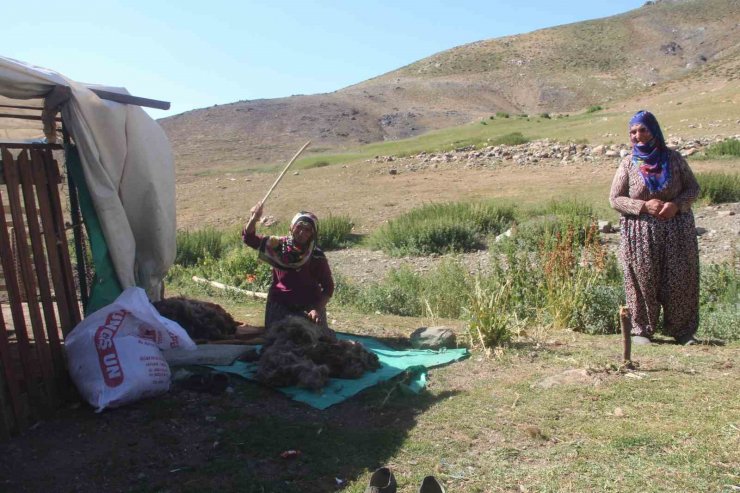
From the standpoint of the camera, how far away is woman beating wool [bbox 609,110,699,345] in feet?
17.5

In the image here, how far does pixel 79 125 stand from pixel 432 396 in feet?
9.19

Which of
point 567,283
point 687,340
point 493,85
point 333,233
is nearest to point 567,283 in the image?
point 567,283

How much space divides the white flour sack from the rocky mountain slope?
1282 inches

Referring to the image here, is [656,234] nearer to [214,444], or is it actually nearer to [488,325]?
[488,325]

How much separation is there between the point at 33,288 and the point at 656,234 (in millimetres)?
A: 4234

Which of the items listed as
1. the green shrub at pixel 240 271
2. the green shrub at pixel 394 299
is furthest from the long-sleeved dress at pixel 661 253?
the green shrub at pixel 240 271

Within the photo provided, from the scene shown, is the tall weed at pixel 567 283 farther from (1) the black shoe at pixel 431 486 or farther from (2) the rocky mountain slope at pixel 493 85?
(2) the rocky mountain slope at pixel 493 85

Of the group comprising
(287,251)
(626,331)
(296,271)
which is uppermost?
(287,251)

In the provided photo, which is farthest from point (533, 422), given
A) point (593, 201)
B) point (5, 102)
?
point (593, 201)

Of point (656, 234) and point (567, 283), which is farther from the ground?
point (656, 234)

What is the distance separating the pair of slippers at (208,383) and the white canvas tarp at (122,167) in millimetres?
961

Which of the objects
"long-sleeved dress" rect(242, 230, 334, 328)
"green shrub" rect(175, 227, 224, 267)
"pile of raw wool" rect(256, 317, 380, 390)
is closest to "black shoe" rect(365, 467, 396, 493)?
"pile of raw wool" rect(256, 317, 380, 390)

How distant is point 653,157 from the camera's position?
5.39 metres

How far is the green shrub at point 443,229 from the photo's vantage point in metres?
11.0
